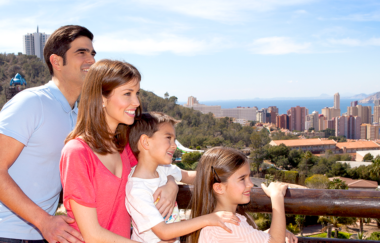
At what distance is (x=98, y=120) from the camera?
109cm

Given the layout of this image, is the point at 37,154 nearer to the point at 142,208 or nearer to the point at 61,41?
the point at 142,208

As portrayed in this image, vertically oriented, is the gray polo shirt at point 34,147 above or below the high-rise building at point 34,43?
below

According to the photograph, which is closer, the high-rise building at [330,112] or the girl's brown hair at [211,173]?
the girl's brown hair at [211,173]

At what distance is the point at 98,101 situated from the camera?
3.58ft

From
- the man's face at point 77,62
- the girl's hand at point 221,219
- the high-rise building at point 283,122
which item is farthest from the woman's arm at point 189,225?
the high-rise building at point 283,122

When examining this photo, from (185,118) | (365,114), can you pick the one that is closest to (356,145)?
(185,118)

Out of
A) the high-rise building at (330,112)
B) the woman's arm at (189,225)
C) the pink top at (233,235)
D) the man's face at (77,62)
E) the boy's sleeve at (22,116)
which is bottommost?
the pink top at (233,235)

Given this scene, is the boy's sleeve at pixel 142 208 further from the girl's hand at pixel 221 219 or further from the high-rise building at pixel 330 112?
the high-rise building at pixel 330 112

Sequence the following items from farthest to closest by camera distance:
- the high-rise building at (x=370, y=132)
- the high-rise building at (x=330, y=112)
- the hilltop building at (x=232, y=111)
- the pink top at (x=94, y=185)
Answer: the hilltop building at (x=232, y=111)
the high-rise building at (x=330, y=112)
the high-rise building at (x=370, y=132)
the pink top at (x=94, y=185)

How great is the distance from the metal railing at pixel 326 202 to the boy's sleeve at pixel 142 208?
0.48m

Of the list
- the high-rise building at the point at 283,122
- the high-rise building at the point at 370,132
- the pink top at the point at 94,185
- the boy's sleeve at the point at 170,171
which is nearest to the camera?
the pink top at the point at 94,185

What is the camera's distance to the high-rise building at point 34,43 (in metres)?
66.3

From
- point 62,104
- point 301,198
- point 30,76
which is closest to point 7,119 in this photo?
point 62,104

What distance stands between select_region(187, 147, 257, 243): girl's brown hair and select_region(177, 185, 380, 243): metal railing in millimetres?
178
